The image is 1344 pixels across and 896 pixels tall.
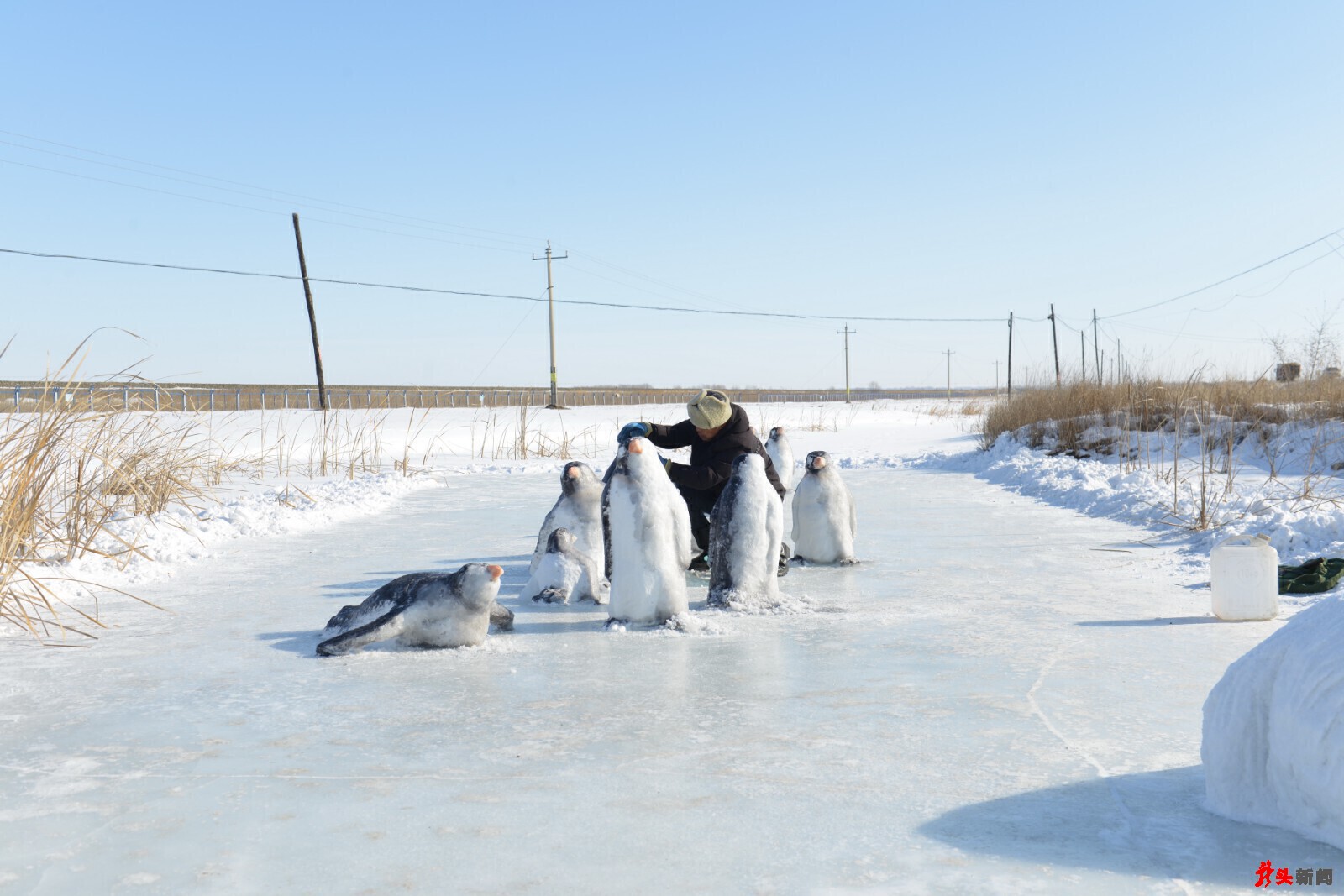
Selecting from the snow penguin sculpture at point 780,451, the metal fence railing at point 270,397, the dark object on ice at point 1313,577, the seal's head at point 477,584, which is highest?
the metal fence railing at point 270,397

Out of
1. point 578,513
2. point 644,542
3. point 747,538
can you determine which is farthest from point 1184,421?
point 644,542

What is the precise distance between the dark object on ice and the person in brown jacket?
8.96 feet

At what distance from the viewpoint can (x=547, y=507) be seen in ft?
34.8

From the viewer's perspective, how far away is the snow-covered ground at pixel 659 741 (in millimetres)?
2354

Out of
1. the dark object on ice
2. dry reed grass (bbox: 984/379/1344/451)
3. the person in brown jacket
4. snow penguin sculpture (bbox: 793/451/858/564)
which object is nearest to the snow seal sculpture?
the person in brown jacket

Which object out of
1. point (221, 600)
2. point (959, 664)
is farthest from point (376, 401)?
point (959, 664)

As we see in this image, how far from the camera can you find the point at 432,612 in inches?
176

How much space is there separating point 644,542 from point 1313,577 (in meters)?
3.55

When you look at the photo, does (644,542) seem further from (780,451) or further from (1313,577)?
(780,451)

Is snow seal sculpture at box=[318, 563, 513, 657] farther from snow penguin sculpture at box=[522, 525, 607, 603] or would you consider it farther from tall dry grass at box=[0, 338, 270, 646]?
tall dry grass at box=[0, 338, 270, 646]

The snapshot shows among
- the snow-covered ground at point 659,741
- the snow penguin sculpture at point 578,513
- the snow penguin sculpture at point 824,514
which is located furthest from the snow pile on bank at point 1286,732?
the snow penguin sculpture at point 824,514

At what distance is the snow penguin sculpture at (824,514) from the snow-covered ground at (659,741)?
209 millimetres

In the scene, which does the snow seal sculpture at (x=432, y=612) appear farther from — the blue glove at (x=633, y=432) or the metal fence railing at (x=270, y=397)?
the metal fence railing at (x=270, y=397)

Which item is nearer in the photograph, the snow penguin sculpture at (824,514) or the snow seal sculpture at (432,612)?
the snow seal sculpture at (432,612)
